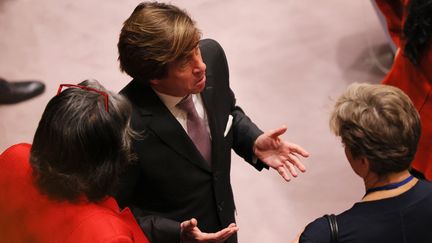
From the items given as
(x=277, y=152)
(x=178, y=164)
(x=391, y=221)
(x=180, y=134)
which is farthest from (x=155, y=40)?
(x=391, y=221)

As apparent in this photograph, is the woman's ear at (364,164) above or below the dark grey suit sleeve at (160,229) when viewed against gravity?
above

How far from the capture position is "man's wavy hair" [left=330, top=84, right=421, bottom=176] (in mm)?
1723

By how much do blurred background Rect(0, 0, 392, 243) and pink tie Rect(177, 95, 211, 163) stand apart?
1324 mm

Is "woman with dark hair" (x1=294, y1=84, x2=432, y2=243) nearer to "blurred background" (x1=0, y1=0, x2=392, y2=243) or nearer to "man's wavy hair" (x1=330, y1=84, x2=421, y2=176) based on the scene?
"man's wavy hair" (x1=330, y1=84, x2=421, y2=176)

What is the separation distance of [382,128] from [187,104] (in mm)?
688

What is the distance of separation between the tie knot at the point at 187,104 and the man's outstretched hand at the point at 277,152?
13.1 inches

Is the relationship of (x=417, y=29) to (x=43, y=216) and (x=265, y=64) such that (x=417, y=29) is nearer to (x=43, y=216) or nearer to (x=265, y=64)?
(x=43, y=216)

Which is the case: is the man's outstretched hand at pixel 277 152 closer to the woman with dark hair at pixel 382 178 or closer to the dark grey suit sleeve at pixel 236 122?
the dark grey suit sleeve at pixel 236 122

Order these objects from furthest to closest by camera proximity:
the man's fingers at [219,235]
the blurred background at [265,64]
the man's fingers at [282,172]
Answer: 1. the blurred background at [265,64]
2. the man's fingers at [282,172]
3. the man's fingers at [219,235]

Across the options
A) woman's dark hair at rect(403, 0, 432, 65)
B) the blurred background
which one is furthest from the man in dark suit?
the blurred background

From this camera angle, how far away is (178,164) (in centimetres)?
209

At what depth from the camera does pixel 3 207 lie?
5.30 feet

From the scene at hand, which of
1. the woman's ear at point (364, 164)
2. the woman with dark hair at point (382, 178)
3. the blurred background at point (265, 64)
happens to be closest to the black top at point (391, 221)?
the woman with dark hair at point (382, 178)

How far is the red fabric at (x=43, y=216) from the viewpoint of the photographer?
1503 mm
